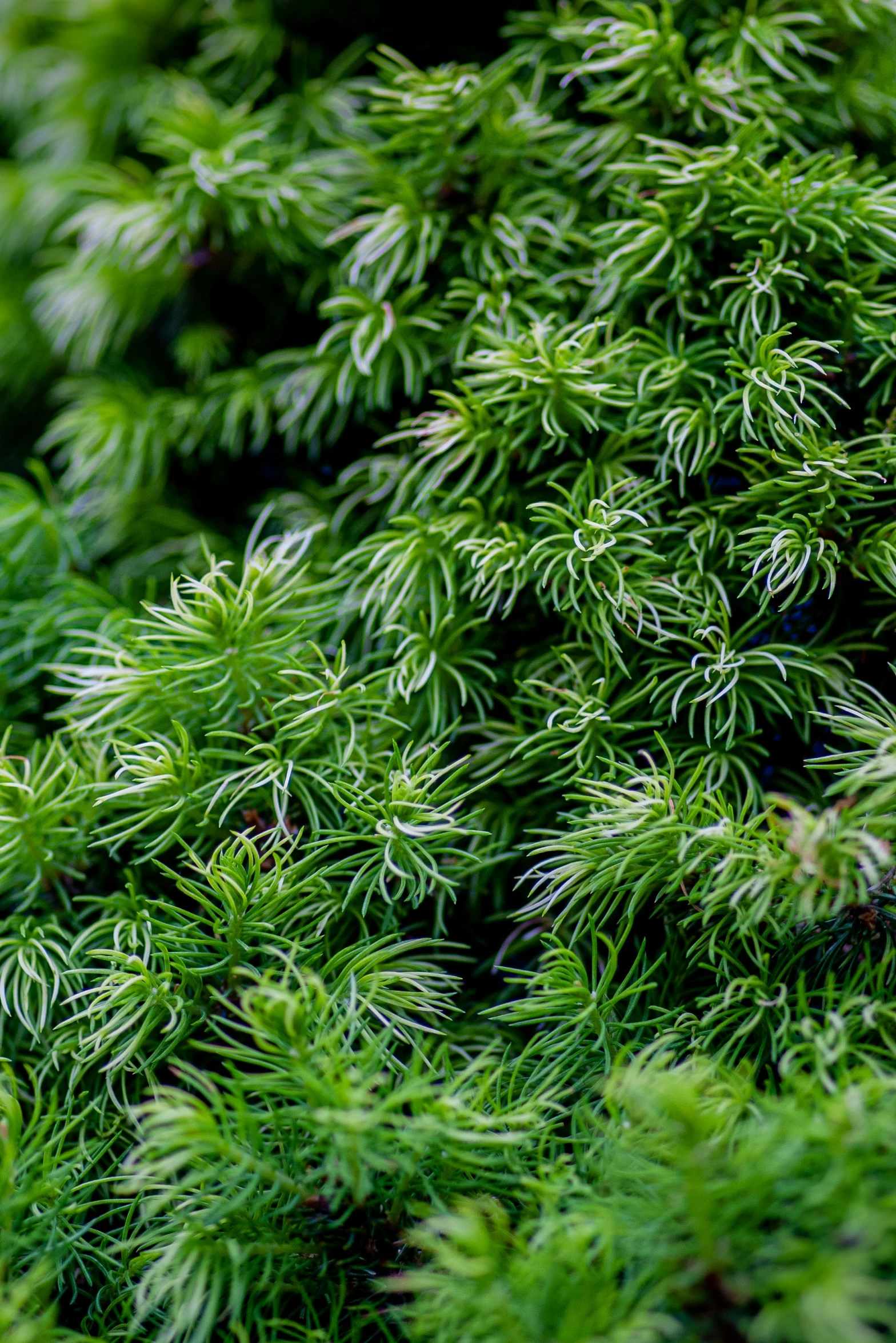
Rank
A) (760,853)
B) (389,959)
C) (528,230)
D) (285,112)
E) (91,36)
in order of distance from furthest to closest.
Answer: (91,36)
(285,112)
(528,230)
(389,959)
(760,853)

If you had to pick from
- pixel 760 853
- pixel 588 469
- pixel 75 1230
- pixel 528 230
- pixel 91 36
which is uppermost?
pixel 91 36

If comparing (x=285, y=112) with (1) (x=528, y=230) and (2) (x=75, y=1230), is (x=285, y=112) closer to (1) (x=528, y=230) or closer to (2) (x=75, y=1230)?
(1) (x=528, y=230)

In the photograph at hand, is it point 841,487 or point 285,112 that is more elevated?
point 285,112

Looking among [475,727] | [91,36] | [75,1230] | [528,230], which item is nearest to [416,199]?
[528,230]

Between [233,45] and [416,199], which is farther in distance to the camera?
[233,45]

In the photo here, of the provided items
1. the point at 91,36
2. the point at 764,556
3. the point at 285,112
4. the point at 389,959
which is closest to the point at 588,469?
the point at 764,556

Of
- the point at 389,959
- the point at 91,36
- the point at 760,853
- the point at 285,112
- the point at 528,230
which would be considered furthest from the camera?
the point at 91,36

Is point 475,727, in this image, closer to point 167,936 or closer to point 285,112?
point 167,936
